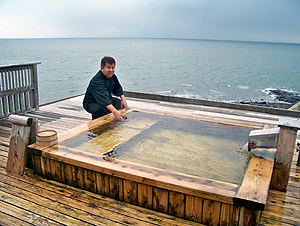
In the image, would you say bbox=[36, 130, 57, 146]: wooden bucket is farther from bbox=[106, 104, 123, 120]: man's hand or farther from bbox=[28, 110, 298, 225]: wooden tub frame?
bbox=[106, 104, 123, 120]: man's hand

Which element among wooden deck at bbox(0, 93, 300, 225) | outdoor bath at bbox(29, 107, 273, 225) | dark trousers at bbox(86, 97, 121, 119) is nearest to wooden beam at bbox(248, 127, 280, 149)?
outdoor bath at bbox(29, 107, 273, 225)

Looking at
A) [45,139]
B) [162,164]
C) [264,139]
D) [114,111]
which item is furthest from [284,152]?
[45,139]

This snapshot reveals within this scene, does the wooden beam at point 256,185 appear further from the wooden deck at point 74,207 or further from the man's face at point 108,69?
the man's face at point 108,69

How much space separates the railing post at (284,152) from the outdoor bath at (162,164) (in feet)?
0.60

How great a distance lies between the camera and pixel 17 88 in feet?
17.3

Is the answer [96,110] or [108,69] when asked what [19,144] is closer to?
[96,110]

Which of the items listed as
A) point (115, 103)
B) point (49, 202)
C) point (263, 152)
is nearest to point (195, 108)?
point (115, 103)

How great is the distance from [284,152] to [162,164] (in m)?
1.19

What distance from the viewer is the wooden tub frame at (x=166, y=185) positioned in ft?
6.38

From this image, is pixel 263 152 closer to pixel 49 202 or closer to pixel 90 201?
pixel 90 201

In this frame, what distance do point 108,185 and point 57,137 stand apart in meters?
0.95

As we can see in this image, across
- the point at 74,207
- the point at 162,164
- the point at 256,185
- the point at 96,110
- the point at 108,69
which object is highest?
the point at 108,69

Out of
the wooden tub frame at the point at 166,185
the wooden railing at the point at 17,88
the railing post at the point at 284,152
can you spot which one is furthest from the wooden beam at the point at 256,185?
the wooden railing at the point at 17,88

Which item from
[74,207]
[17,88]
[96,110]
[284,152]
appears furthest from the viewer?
[17,88]
